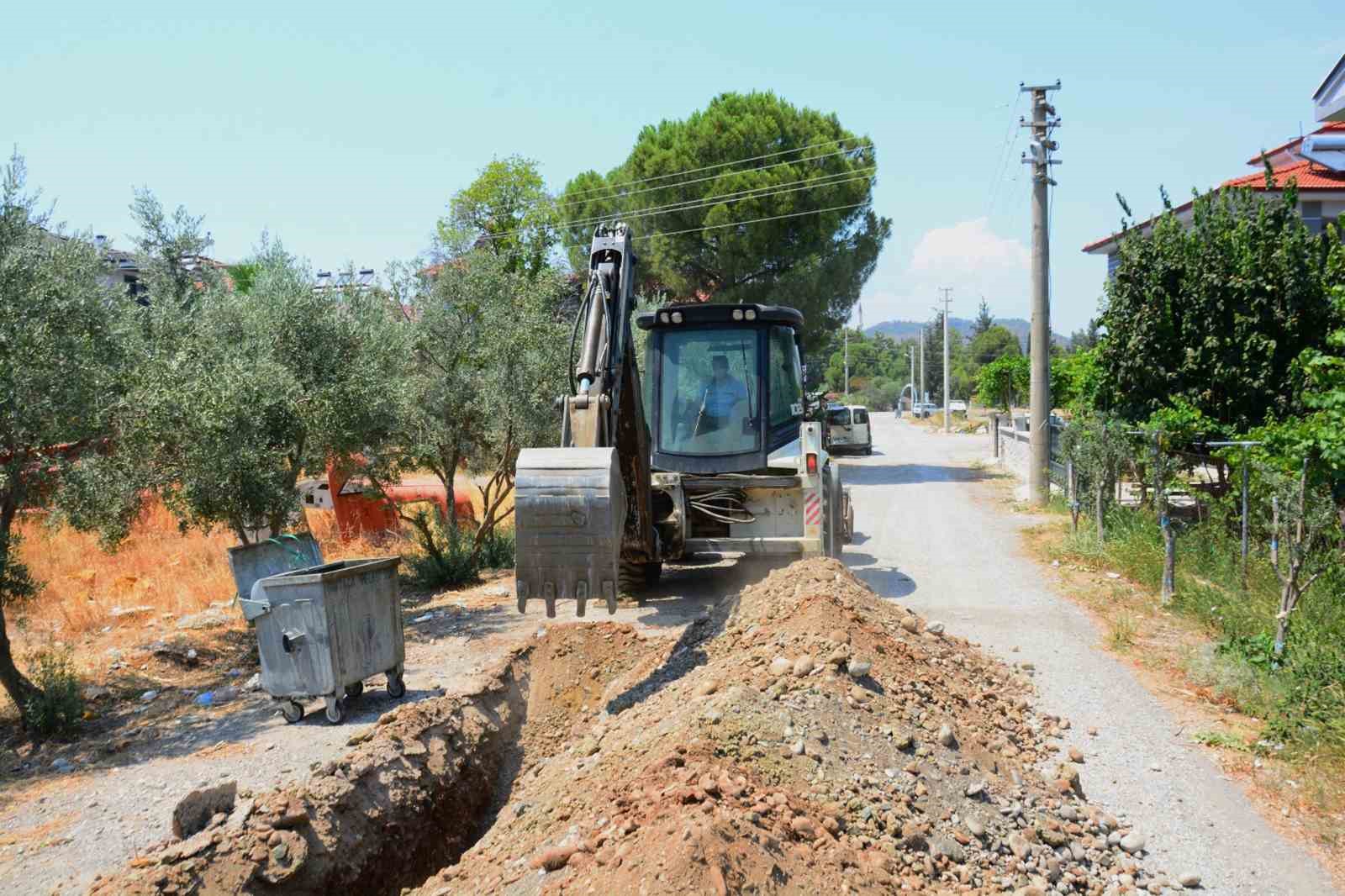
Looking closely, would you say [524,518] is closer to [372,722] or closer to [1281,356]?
[372,722]

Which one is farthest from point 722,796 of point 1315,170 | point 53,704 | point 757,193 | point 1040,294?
point 1315,170

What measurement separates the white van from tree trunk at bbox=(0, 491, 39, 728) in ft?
90.4

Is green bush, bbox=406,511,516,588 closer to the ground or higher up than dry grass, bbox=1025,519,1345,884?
higher up

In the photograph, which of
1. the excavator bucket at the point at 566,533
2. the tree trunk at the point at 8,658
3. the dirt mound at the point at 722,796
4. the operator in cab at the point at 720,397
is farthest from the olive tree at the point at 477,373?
the excavator bucket at the point at 566,533

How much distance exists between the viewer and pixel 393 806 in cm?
564

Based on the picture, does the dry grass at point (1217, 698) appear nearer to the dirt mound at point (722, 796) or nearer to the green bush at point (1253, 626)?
the green bush at point (1253, 626)

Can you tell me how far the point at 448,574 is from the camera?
12516 millimetres

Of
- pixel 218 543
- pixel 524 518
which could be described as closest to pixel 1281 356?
pixel 524 518

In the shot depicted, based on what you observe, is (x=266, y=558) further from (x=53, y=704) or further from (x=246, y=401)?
(x=53, y=704)

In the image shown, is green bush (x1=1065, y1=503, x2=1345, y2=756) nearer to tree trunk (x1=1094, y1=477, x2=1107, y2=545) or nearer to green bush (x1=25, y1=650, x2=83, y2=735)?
tree trunk (x1=1094, y1=477, x2=1107, y2=545)

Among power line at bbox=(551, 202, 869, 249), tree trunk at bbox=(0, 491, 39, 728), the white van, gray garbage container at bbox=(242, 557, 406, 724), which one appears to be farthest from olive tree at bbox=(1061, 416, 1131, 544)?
the white van

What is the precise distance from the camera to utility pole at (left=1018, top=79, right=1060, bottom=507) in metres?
17.8

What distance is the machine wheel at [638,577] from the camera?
1088cm

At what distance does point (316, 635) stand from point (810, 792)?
415cm
